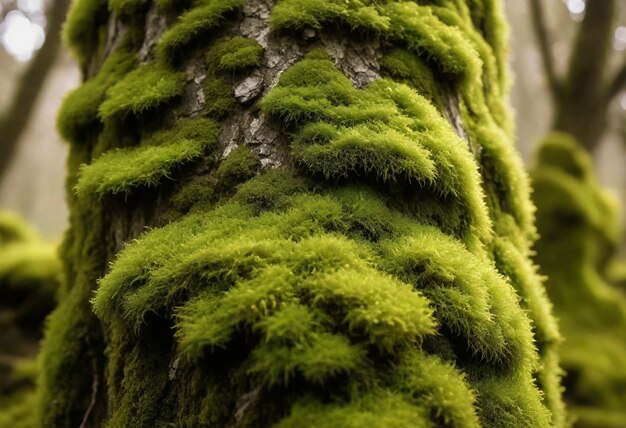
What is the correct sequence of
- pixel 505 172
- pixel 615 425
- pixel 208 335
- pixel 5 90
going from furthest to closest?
pixel 5 90 < pixel 615 425 < pixel 505 172 < pixel 208 335

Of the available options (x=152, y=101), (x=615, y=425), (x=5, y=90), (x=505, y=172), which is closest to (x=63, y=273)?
(x=152, y=101)

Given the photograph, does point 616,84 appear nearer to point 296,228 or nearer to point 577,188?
point 577,188

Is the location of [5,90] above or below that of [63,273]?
above

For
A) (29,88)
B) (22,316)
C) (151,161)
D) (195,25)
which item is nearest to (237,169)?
(151,161)

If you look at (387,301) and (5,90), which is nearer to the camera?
(387,301)

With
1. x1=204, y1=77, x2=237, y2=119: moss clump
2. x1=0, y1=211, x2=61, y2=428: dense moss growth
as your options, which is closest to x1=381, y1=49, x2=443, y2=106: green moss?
x1=204, y1=77, x2=237, y2=119: moss clump

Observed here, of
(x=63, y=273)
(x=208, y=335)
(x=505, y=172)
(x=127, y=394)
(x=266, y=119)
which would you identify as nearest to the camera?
(x=208, y=335)

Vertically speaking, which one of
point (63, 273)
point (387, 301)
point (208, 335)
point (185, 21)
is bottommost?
point (208, 335)

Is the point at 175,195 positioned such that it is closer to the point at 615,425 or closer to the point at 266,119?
the point at 266,119
